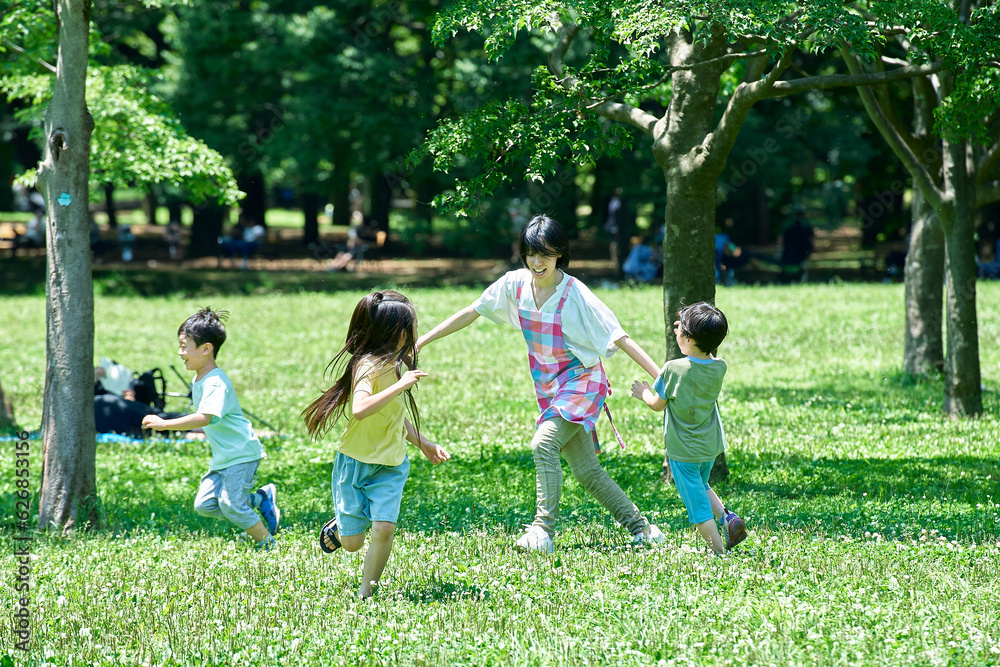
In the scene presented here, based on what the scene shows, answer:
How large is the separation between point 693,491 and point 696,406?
1.60 feet

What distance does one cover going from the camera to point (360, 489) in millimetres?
5277

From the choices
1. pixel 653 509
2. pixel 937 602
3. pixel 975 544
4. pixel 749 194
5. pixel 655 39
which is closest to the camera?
pixel 937 602

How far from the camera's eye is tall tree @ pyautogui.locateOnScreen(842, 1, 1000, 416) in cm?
848

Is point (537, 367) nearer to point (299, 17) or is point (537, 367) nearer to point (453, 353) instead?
point (453, 353)

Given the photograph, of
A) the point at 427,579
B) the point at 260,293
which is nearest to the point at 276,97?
the point at 260,293

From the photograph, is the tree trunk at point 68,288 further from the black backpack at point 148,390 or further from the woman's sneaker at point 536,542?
the black backpack at point 148,390

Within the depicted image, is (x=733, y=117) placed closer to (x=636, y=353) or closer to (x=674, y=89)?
(x=674, y=89)

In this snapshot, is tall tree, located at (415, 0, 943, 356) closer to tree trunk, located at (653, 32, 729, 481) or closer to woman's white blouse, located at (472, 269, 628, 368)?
tree trunk, located at (653, 32, 729, 481)

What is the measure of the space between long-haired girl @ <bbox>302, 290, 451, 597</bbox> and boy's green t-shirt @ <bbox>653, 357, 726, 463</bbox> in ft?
4.61

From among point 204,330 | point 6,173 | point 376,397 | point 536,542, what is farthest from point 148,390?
point 6,173

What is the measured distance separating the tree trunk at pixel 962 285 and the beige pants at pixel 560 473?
611 cm

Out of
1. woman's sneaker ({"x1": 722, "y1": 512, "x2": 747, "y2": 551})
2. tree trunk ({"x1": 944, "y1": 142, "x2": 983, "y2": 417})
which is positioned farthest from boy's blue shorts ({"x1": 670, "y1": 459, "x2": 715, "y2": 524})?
tree trunk ({"x1": 944, "y1": 142, "x2": 983, "y2": 417})

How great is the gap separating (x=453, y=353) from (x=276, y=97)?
649 inches

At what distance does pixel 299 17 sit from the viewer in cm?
2927
